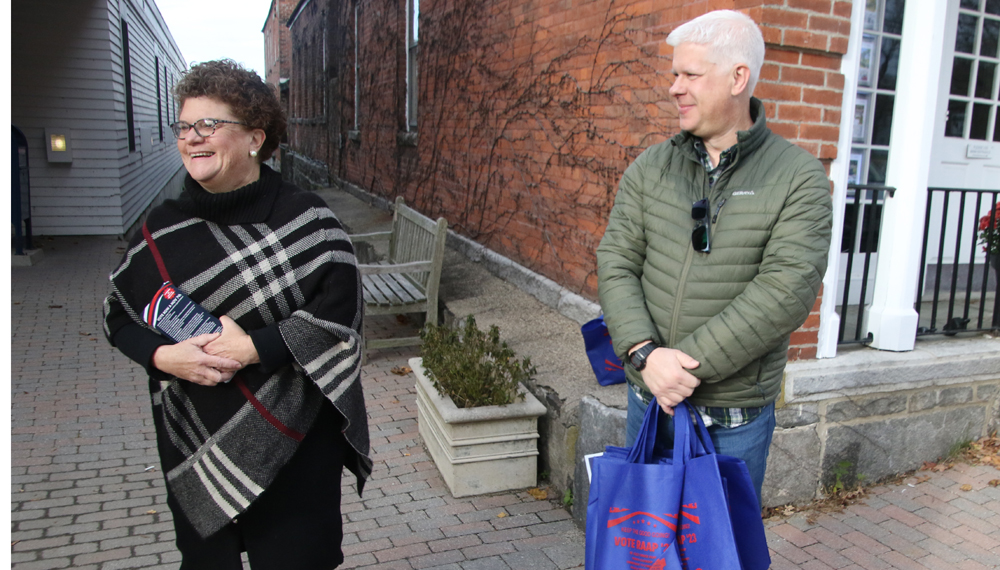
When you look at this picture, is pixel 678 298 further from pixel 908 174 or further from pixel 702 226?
pixel 908 174

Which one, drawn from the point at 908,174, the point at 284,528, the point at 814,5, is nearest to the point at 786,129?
the point at 814,5

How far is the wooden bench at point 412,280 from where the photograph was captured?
238 inches

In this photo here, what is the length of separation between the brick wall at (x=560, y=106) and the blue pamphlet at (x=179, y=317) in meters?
2.74

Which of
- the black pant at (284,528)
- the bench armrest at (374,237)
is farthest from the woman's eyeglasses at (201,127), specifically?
the bench armrest at (374,237)

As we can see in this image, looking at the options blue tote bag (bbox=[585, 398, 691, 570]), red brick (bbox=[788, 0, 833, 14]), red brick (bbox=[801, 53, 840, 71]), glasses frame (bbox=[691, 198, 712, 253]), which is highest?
red brick (bbox=[788, 0, 833, 14])

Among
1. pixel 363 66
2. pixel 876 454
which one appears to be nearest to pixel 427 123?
pixel 363 66

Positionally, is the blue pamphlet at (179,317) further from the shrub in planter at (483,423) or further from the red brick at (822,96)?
the red brick at (822,96)

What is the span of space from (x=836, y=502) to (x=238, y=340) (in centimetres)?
323

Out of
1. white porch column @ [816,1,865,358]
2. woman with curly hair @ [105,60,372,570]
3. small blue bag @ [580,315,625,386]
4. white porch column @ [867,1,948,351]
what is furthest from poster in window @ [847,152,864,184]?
woman with curly hair @ [105,60,372,570]

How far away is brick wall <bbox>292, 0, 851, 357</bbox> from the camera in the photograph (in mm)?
3678

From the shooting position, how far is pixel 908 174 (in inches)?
162

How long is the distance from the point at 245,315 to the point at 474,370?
74.8 inches

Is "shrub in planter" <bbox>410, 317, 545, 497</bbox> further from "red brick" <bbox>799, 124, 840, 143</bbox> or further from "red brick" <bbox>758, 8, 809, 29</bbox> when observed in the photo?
"red brick" <bbox>758, 8, 809, 29</bbox>

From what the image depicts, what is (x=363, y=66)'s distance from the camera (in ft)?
43.6
